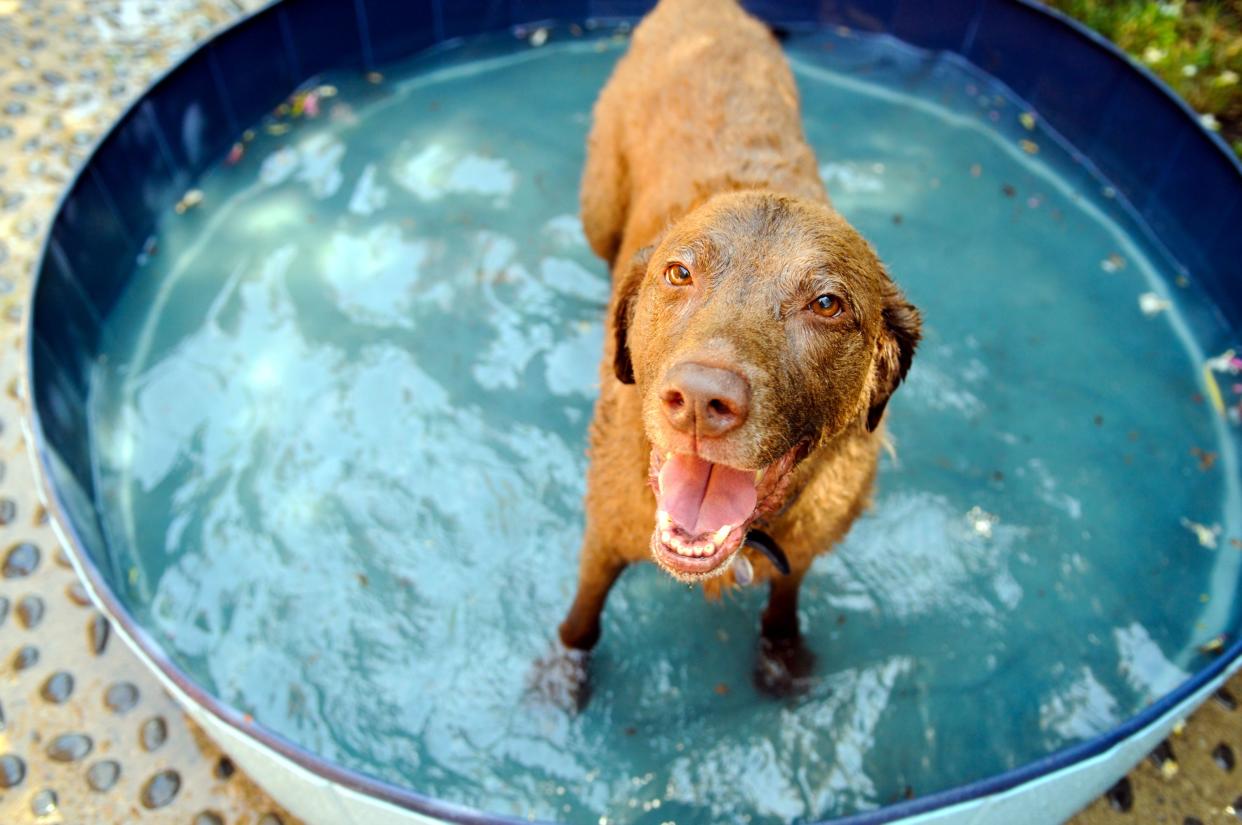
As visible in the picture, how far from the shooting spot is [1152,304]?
5883 mm

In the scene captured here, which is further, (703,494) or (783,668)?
(783,668)

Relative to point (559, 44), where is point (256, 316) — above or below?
below

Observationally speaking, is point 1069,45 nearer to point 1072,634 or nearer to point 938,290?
point 938,290

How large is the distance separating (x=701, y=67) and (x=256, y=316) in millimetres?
3015

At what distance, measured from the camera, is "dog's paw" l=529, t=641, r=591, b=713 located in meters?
4.12

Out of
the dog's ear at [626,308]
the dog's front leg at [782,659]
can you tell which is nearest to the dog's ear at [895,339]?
the dog's ear at [626,308]

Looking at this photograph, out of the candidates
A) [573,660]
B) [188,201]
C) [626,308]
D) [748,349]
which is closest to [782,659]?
[573,660]

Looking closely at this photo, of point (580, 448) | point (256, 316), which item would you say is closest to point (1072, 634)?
point (580, 448)

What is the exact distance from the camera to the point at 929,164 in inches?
259

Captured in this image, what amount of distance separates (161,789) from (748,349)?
9.97 feet

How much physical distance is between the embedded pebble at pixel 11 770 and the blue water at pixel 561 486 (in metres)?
0.74

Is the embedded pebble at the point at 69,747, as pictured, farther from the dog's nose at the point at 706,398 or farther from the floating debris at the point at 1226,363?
the floating debris at the point at 1226,363

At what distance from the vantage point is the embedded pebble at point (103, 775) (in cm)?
371

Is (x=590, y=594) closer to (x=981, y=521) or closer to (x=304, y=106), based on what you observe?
(x=981, y=521)
